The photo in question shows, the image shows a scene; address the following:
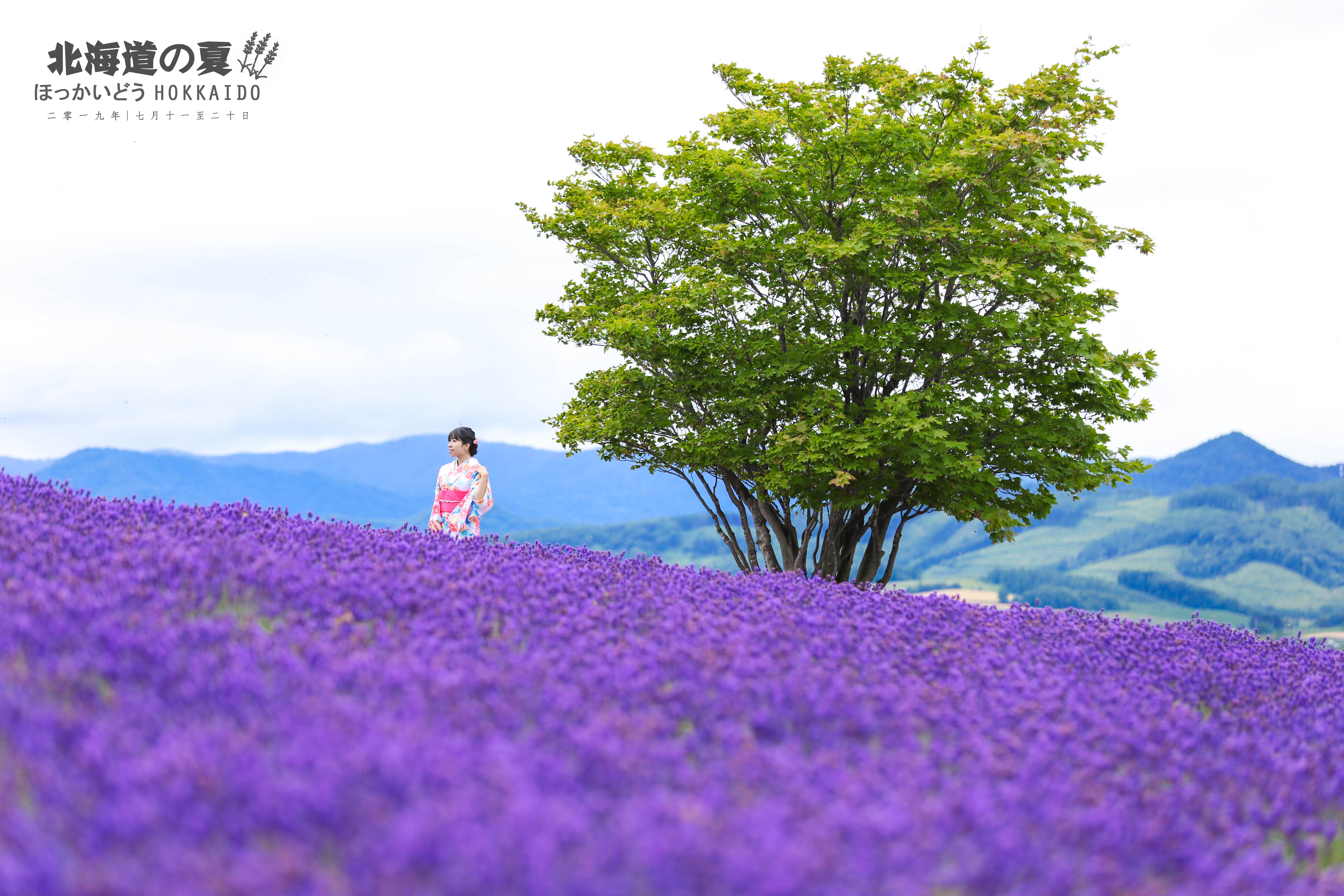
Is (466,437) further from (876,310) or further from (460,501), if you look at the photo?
(876,310)

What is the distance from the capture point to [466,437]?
13039mm

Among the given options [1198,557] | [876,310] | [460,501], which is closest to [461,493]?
[460,501]

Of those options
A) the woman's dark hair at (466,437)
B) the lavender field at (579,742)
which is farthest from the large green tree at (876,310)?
the lavender field at (579,742)

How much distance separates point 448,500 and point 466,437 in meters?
0.93

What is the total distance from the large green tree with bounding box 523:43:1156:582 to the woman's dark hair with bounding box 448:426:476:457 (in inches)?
132

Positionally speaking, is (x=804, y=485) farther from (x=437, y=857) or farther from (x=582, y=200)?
(x=437, y=857)

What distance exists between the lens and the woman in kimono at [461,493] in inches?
495

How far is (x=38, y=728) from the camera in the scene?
3.46m

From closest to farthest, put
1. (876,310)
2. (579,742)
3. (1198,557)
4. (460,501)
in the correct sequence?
(579,742)
(460,501)
(876,310)
(1198,557)

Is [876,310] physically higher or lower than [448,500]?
higher

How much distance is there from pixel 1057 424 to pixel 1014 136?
4.85m

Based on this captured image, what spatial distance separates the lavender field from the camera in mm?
2838

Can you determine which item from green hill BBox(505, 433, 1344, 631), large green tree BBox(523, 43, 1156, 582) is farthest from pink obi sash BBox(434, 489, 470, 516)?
green hill BBox(505, 433, 1344, 631)

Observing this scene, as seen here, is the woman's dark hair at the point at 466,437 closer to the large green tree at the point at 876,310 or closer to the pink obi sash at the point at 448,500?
the pink obi sash at the point at 448,500
